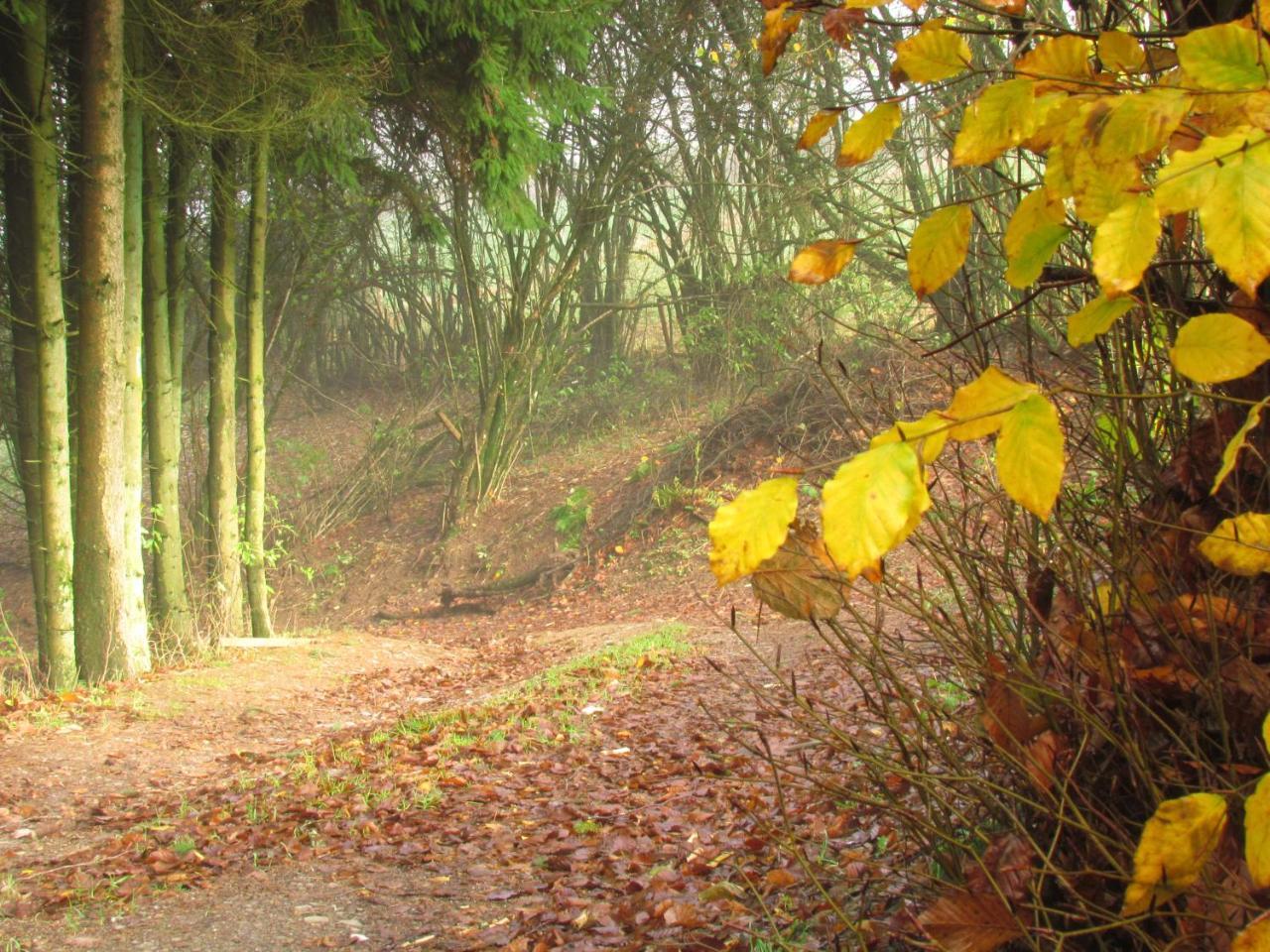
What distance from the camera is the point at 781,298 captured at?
17.3m

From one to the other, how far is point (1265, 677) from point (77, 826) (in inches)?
234

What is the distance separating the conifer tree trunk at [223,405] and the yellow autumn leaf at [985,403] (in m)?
10.9

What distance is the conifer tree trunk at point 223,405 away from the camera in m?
11.0

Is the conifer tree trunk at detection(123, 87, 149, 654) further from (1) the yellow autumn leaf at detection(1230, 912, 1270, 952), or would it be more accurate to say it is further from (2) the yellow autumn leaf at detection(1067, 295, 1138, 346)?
(1) the yellow autumn leaf at detection(1230, 912, 1270, 952)

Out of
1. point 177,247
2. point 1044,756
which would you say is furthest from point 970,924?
point 177,247

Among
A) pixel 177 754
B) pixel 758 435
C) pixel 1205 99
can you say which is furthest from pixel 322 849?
pixel 758 435

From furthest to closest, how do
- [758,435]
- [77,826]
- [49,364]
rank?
[758,435] < [49,364] < [77,826]

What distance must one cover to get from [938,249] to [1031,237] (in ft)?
0.48

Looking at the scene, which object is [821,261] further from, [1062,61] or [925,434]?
[925,434]

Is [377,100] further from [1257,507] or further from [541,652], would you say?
[1257,507]

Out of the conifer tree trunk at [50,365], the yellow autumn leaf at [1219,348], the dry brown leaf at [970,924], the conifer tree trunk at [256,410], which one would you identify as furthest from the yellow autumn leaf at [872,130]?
the conifer tree trunk at [256,410]

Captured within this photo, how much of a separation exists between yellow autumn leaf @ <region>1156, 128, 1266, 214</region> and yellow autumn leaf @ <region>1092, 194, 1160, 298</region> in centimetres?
7

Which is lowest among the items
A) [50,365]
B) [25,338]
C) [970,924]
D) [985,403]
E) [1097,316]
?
[970,924]

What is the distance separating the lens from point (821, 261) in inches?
58.8
